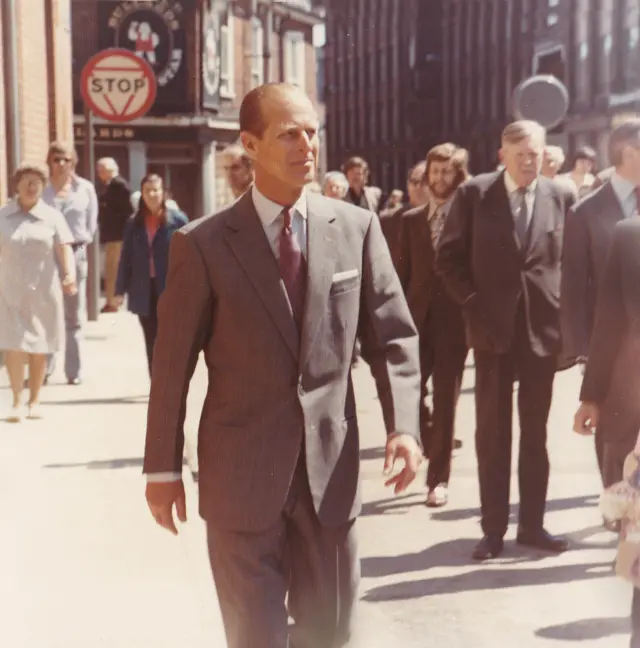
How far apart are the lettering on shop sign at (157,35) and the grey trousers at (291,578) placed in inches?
1499

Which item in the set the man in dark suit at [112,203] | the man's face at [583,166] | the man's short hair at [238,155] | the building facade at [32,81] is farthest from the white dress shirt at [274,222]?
the man in dark suit at [112,203]

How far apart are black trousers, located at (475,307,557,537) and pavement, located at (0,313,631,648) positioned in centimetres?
23

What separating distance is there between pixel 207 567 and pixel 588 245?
220 centimetres

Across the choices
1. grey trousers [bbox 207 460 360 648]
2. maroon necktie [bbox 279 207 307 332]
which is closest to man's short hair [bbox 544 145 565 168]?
maroon necktie [bbox 279 207 307 332]

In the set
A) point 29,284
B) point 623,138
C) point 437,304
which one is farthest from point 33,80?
point 623,138

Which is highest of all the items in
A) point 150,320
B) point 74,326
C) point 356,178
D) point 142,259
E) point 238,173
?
point 238,173

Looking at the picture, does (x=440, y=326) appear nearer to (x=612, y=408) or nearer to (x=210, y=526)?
(x=612, y=408)

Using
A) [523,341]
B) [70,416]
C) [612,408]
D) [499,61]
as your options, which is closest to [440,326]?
[523,341]

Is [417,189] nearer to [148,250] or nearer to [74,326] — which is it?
[148,250]

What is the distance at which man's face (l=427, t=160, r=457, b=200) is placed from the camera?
8359 millimetres

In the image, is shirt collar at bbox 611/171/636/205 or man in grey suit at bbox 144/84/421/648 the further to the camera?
shirt collar at bbox 611/171/636/205

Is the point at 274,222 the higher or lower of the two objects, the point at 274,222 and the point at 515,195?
the higher

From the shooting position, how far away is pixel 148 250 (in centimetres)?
1195

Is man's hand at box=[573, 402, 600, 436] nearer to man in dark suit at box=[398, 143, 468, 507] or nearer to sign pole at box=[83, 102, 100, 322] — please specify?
man in dark suit at box=[398, 143, 468, 507]
